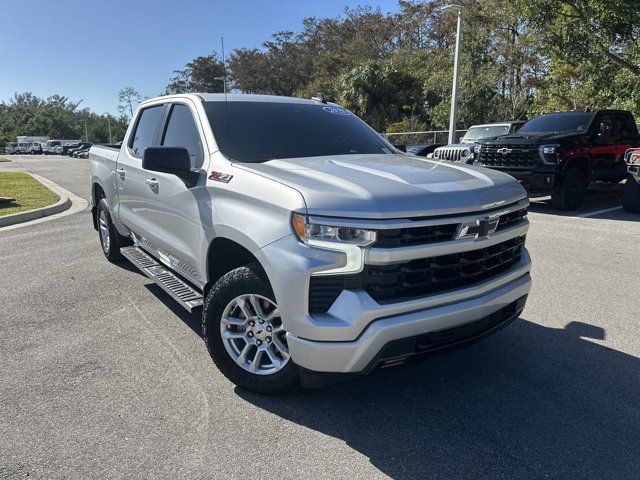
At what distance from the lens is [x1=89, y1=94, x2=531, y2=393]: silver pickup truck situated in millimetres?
2588

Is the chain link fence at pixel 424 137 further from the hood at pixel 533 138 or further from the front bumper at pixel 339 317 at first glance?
the front bumper at pixel 339 317

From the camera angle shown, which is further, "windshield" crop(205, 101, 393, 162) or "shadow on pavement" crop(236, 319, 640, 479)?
"windshield" crop(205, 101, 393, 162)

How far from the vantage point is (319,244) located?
261 cm

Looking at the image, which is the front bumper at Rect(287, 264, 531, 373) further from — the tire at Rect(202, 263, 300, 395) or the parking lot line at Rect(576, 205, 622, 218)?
the parking lot line at Rect(576, 205, 622, 218)

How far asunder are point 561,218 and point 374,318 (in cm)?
819

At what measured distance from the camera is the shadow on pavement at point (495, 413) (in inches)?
101

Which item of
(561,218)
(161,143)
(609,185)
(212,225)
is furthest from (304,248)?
(609,185)

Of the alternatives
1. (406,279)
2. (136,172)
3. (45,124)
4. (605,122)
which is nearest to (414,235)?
(406,279)

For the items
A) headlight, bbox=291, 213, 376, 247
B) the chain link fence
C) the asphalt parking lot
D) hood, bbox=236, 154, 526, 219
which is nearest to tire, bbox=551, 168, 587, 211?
the asphalt parking lot

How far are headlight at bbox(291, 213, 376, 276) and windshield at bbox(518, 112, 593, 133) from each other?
9695 millimetres

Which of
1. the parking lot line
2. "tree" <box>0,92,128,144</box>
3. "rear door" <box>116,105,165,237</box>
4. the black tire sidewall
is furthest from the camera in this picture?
"tree" <box>0,92,128,144</box>

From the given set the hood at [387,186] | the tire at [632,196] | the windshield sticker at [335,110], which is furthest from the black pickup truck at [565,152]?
the hood at [387,186]

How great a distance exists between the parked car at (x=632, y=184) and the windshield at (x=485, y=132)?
529cm

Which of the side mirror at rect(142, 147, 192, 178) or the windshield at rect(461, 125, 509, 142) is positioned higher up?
the windshield at rect(461, 125, 509, 142)
